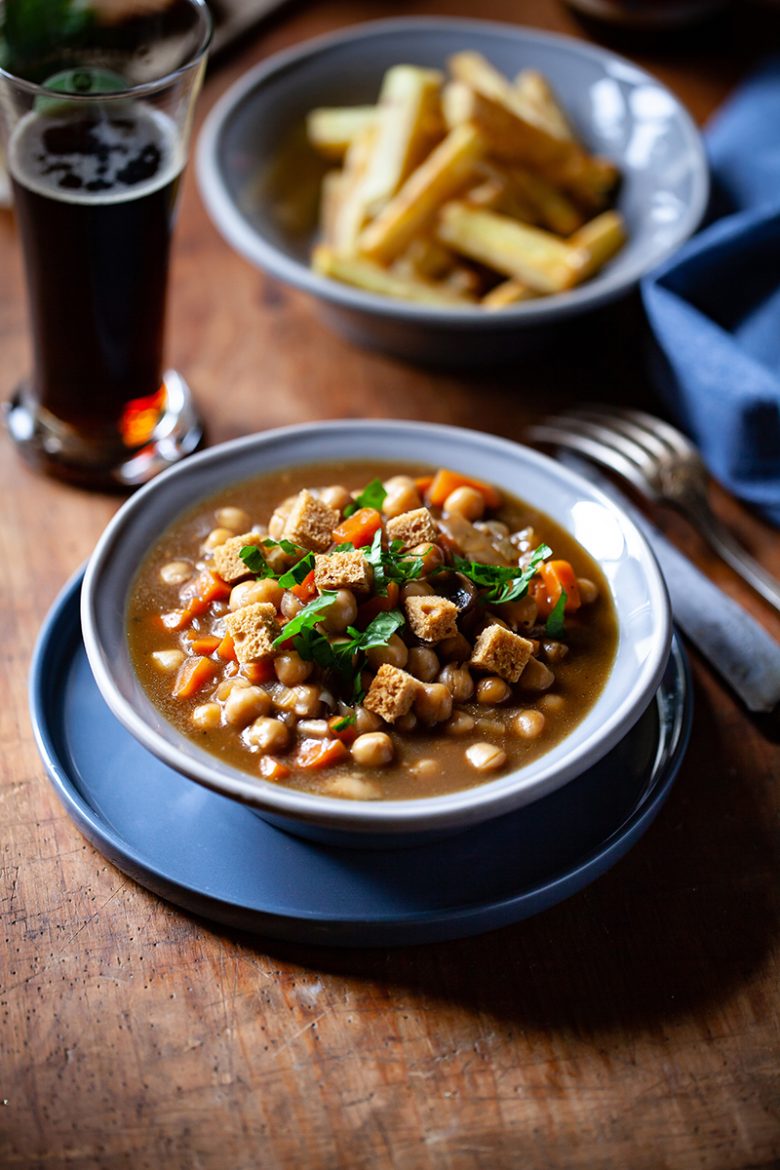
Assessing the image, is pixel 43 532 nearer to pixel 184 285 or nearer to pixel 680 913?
pixel 184 285

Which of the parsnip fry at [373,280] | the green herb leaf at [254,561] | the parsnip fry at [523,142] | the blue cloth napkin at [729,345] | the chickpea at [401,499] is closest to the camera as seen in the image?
the green herb leaf at [254,561]

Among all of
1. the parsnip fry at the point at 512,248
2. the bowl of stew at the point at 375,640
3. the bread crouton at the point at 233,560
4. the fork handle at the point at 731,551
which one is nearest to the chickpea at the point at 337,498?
the bowl of stew at the point at 375,640

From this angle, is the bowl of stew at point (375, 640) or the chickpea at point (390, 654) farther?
the chickpea at point (390, 654)

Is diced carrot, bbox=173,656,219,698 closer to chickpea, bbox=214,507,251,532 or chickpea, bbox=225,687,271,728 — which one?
chickpea, bbox=225,687,271,728

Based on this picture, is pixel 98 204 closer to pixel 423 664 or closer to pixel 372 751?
pixel 423 664

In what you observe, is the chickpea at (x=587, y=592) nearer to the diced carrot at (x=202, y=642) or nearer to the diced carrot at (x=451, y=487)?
the diced carrot at (x=451, y=487)

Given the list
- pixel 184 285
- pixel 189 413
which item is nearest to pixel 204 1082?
pixel 189 413
